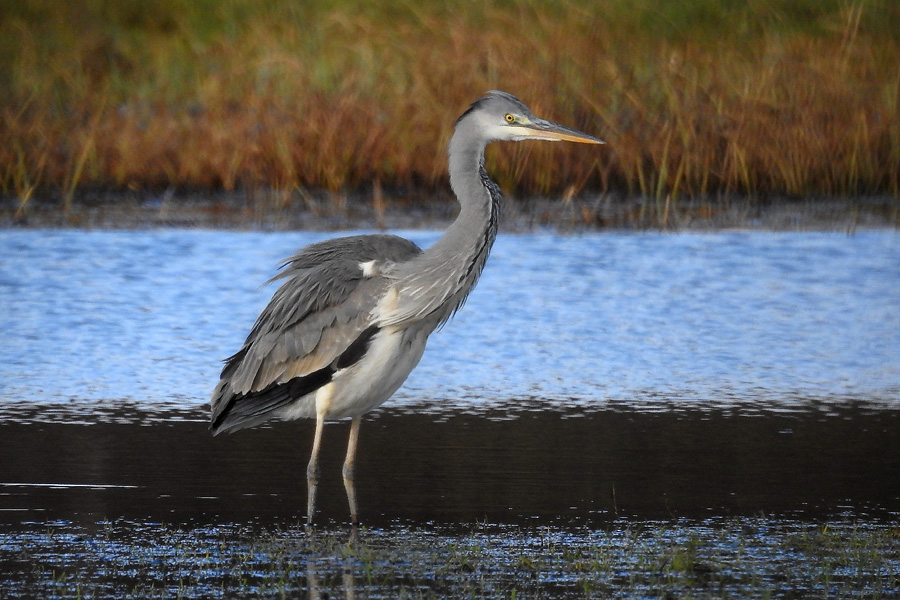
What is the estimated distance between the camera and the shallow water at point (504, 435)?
A: 4.85 m

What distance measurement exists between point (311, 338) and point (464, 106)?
23.3 ft

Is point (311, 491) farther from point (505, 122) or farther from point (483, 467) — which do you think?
point (505, 122)

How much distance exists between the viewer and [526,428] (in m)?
6.92

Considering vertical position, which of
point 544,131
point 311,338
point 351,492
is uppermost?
point 544,131

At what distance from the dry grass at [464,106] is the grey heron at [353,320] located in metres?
6.20

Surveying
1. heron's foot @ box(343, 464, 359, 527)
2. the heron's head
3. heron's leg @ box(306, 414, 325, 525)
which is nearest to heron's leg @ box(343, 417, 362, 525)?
heron's foot @ box(343, 464, 359, 527)

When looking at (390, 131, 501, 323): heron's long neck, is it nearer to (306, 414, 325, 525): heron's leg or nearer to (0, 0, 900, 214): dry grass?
(306, 414, 325, 525): heron's leg

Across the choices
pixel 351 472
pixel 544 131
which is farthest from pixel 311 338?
pixel 544 131

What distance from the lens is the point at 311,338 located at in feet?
21.0

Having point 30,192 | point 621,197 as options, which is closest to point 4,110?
point 30,192

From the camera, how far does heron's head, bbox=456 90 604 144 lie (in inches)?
264

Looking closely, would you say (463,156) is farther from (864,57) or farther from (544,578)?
(864,57)

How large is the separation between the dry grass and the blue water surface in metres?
1.30

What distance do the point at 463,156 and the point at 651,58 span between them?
29.9 feet
